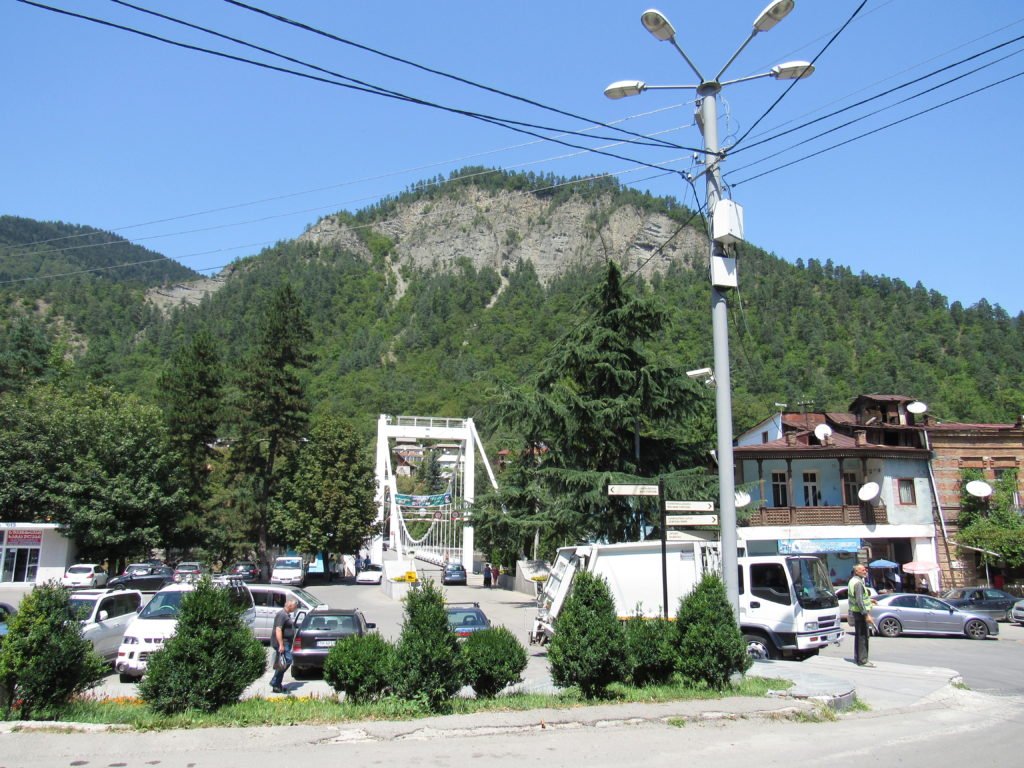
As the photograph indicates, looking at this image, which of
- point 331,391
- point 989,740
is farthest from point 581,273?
point 989,740

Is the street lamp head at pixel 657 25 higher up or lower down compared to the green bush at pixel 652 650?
higher up

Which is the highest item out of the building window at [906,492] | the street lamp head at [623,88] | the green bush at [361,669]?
the street lamp head at [623,88]

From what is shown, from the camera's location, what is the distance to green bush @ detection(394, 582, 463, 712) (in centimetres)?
860

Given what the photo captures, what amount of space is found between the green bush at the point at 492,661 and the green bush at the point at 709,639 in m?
2.10

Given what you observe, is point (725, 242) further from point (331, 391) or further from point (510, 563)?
point (331, 391)

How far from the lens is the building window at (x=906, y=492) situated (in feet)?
118

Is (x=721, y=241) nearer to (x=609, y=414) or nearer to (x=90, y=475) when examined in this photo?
(x=609, y=414)

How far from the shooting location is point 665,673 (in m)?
10.2

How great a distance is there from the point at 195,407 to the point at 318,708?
49.6m

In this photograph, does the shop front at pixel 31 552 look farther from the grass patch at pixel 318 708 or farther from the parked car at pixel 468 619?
the grass patch at pixel 318 708

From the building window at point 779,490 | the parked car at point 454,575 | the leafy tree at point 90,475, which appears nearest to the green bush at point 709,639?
the building window at point 779,490

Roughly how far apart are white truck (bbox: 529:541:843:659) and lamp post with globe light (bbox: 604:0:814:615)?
3.13 metres

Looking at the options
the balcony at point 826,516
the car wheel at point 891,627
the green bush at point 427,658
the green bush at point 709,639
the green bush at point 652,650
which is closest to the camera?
the green bush at point 427,658

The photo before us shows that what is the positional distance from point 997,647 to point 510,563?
33772 millimetres
